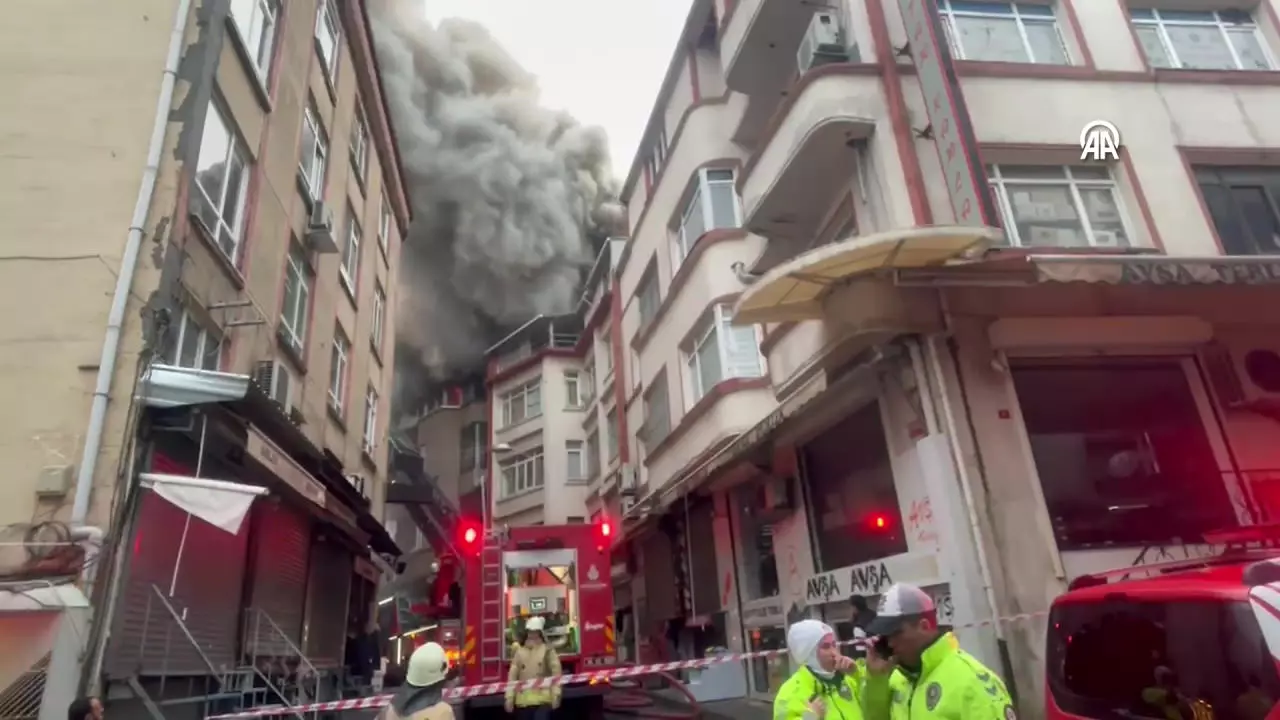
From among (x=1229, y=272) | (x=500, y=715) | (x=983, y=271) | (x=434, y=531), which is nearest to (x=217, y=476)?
(x=500, y=715)

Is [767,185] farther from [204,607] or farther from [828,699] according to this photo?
[204,607]

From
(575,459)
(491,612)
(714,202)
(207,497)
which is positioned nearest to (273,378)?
(207,497)

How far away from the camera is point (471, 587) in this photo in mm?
11445

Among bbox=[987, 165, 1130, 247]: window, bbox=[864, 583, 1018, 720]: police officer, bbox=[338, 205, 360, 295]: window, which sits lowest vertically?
bbox=[864, 583, 1018, 720]: police officer

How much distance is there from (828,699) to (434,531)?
2203 cm

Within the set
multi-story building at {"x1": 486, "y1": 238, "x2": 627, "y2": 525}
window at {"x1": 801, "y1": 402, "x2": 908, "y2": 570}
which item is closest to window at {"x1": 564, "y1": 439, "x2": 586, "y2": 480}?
multi-story building at {"x1": 486, "y1": 238, "x2": 627, "y2": 525}

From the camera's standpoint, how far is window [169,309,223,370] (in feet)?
27.6

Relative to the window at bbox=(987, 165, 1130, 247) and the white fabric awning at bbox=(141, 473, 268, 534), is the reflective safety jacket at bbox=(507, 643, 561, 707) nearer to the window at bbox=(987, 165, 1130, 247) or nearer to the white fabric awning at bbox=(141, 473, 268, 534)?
the white fabric awning at bbox=(141, 473, 268, 534)

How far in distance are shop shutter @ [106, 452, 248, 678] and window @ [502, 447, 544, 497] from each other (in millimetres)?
19615

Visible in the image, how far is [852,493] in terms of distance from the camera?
9.74 m

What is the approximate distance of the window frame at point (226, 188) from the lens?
8750 millimetres

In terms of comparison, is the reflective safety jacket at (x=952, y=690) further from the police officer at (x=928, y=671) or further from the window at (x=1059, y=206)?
the window at (x=1059, y=206)

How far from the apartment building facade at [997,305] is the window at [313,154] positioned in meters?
7.73

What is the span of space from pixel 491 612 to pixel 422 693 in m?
7.84
